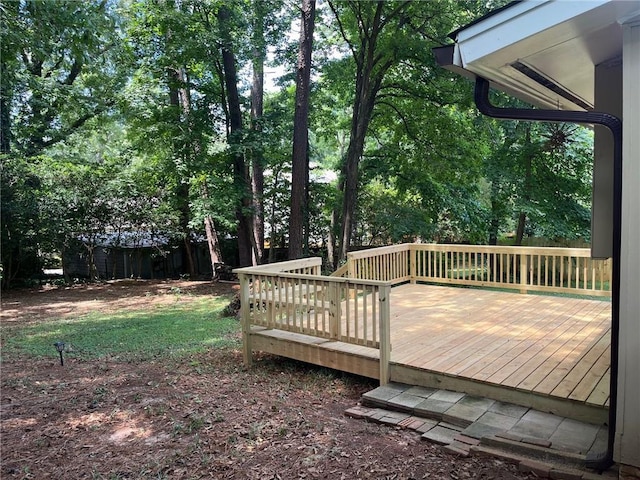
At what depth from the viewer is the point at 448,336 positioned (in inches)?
197

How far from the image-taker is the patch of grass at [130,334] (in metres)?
6.09

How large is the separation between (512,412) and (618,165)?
6.34 feet

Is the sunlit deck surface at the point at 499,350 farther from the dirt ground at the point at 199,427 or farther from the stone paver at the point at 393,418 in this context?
the stone paver at the point at 393,418

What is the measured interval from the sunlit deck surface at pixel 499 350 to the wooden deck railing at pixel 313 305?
0.13 meters

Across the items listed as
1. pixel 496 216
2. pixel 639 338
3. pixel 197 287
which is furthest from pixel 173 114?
pixel 639 338

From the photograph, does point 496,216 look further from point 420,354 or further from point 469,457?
point 469,457

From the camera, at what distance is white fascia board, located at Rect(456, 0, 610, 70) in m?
2.53

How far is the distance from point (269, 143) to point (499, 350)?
8074 mm

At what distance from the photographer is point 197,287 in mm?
12258

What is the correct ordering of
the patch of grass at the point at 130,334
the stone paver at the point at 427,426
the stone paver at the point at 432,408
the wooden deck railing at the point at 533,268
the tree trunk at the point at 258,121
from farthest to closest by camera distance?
the tree trunk at the point at 258,121 → the wooden deck railing at the point at 533,268 → the patch of grass at the point at 130,334 → the stone paver at the point at 432,408 → the stone paver at the point at 427,426

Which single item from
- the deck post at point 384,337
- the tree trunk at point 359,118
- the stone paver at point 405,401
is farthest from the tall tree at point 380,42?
the stone paver at point 405,401

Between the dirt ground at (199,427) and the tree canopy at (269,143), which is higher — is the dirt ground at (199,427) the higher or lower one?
the lower one

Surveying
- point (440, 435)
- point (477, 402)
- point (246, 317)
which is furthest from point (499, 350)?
point (246, 317)

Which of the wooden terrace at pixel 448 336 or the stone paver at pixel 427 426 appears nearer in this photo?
the stone paver at pixel 427 426
